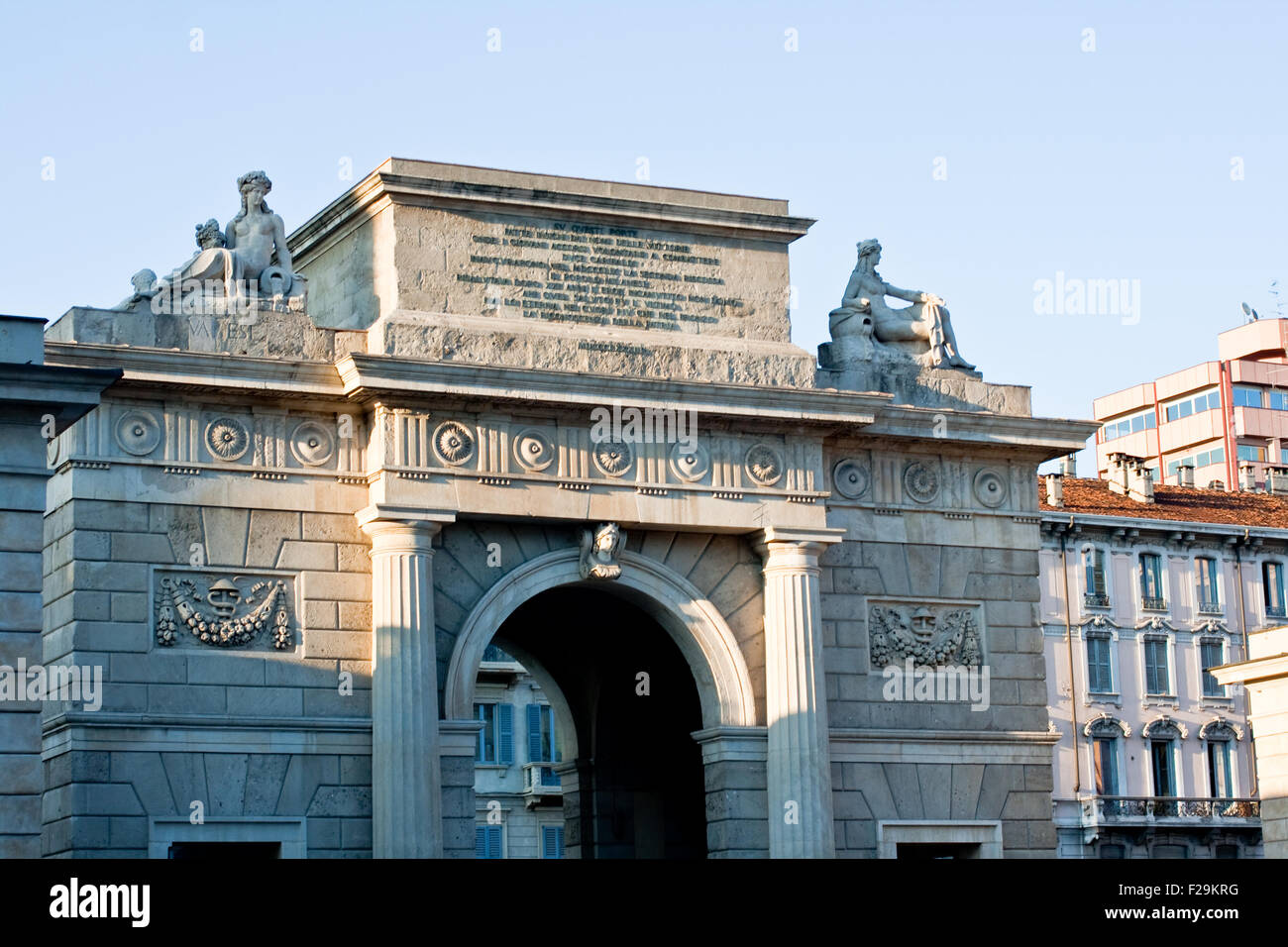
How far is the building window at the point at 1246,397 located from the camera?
8919cm

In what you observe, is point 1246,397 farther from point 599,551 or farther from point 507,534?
point 507,534

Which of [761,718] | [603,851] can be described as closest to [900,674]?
[761,718]

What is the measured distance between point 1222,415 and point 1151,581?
71.0 feet

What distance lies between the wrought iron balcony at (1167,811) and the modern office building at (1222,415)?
1860cm

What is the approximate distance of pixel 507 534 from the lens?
103 feet

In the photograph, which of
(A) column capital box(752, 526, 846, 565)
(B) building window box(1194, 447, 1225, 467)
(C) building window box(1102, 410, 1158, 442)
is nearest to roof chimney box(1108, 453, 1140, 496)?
(B) building window box(1194, 447, 1225, 467)

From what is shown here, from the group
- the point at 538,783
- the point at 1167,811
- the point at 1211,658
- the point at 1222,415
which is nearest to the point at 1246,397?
the point at 1222,415

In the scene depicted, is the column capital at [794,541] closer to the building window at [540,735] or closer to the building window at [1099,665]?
the building window at [540,735]

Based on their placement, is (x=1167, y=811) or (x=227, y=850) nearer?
(x=227, y=850)

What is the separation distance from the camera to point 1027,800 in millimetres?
34188
